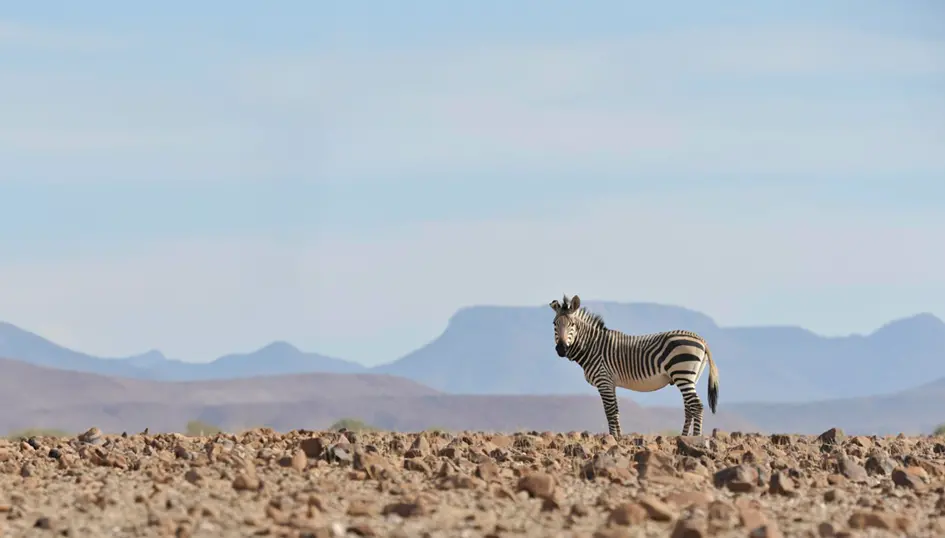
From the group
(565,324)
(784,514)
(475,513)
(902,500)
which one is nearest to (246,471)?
(475,513)

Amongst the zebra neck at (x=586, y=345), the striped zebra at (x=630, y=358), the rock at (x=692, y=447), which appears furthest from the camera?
the zebra neck at (x=586, y=345)

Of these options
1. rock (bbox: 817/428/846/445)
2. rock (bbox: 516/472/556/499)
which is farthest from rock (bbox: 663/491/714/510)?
rock (bbox: 817/428/846/445)

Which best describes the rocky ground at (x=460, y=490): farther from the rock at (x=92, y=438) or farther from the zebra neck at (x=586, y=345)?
the zebra neck at (x=586, y=345)

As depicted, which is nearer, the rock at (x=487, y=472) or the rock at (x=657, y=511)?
the rock at (x=657, y=511)

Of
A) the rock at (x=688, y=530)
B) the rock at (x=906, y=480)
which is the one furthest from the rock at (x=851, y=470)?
the rock at (x=688, y=530)

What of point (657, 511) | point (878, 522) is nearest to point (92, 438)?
point (657, 511)

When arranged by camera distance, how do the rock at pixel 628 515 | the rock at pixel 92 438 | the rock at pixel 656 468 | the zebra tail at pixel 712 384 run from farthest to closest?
the zebra tail at pixel 712 384, the rock at pixel 92 438, the rock at pixel 656 468, the rock at pixel 628 515

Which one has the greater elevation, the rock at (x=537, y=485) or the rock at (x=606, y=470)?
the rock at (x=606, y=470)

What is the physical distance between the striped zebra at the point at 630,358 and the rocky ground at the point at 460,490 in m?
6.05

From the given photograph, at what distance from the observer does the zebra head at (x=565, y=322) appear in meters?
25.1

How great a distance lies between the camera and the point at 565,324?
2517 centimetres

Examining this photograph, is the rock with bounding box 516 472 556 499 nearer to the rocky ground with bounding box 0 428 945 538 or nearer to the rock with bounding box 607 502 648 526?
the rocky ground with bounding box 0 428 945 538

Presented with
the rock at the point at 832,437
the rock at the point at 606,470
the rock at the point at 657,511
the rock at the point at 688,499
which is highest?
the rock at the point at 832,437

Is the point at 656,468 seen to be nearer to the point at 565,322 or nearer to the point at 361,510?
the point at 361,510
